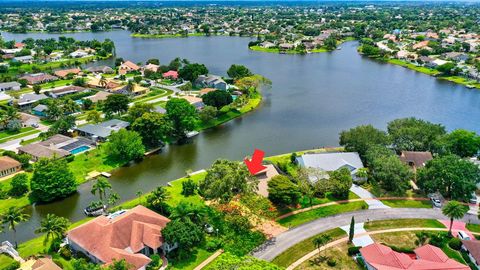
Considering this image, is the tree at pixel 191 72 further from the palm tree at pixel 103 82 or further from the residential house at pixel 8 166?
the residential house at pixel 8 166

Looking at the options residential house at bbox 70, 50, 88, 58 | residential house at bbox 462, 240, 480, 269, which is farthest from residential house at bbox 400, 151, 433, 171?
residential house at bbox 70, 50, 88, 58

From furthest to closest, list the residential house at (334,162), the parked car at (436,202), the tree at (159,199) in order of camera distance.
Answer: the residential house at (334,162), the parked car at (436,202), the tree at (159,199)

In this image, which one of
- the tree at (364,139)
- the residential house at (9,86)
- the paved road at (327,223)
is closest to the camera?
the paved road at (327,223)

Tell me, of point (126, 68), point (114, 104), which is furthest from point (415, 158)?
point (126, 68)

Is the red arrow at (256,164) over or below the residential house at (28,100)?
over

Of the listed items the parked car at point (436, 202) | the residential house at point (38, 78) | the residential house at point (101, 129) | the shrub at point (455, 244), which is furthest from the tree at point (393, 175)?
the residential house at point (38, 78)

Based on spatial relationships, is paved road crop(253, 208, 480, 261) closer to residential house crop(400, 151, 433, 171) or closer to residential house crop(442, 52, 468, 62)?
residential house crop(400, 151, 433, 171)
